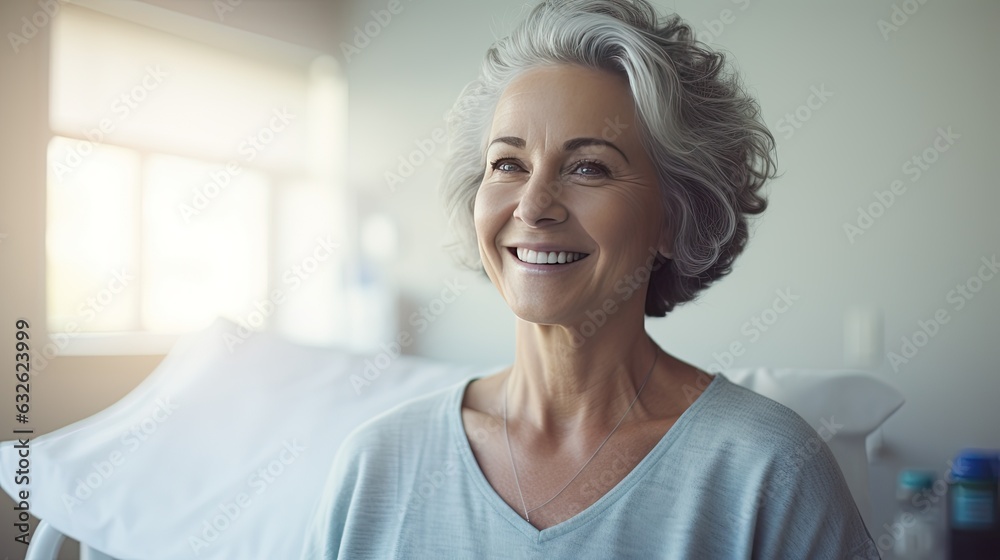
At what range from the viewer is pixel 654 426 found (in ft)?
2.78

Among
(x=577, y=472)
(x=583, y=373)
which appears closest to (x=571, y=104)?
(x=583, y=373)

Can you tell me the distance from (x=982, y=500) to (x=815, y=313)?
44 centimetres

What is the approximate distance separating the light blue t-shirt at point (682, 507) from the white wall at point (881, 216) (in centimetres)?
34

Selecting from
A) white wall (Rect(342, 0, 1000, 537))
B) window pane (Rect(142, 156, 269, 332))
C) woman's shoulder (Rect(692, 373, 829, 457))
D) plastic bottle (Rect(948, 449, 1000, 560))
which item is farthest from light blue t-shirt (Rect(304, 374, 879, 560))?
window pane (Rect(142, 156, 269, 332))

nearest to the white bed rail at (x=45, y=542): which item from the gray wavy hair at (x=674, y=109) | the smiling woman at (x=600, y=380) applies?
the smiling woman at (x=600, y=380)

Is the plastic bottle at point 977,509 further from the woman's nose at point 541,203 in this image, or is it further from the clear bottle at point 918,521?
the woman's nose at point 541,203

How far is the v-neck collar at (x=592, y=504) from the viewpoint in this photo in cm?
77

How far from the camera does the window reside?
1.21m

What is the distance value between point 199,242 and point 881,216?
183cm

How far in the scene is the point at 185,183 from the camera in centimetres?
182

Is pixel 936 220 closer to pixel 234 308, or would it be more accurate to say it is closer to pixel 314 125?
pixel 234 308

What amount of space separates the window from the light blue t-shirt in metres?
0.64

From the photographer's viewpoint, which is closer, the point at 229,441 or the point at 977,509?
the point at 977,509

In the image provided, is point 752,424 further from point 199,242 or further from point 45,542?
point 199,242
